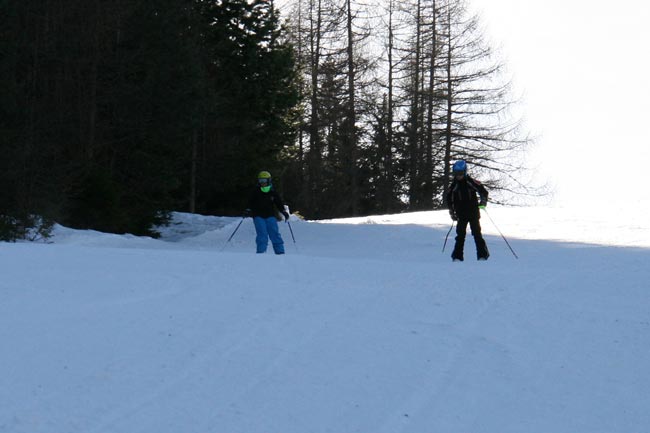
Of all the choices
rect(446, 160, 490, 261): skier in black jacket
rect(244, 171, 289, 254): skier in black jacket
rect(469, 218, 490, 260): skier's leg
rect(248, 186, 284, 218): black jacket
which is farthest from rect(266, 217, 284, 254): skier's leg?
rect(469, 218, 490, 260): skier's leg

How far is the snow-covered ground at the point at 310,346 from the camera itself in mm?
5301

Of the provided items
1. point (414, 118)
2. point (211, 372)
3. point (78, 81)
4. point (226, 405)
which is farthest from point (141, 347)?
point (414, 118)

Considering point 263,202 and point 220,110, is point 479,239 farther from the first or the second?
point 220,110

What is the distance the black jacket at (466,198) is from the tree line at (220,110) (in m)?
9.33

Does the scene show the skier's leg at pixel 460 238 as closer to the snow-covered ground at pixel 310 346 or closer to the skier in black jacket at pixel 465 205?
the skier in black jacket at pixel 465 205

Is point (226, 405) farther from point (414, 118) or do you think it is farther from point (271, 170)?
point (414, 118)

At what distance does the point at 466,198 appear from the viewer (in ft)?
46.6

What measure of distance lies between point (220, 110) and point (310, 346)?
25.9 meters

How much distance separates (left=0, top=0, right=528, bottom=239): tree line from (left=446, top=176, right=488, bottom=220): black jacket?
30.6 feet

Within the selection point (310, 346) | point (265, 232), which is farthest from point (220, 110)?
point (310, 346)

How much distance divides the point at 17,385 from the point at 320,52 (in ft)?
144

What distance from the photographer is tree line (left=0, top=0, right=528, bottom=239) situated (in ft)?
66.4

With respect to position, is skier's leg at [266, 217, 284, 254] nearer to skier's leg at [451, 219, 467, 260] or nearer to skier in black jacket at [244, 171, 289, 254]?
skier in black jacket at [244, 171, 289, 254]

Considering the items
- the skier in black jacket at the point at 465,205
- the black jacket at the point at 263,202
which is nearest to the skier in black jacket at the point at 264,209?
the black jacket at the point at 263,202
